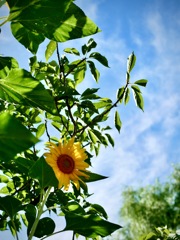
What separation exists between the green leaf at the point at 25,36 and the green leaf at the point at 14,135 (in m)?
0.59

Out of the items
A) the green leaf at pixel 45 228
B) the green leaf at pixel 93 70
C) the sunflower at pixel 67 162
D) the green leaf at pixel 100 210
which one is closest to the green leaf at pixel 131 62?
the green leaf at pixel 93 70

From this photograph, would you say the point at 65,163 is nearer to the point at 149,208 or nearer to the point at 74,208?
the point at 74,208

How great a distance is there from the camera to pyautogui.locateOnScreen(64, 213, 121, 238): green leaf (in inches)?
37.4

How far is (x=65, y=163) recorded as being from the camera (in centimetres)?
121

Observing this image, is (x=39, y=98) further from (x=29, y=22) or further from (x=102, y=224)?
(x=102, y=224)

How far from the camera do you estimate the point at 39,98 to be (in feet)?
2.68

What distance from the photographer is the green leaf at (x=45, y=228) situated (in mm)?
1203

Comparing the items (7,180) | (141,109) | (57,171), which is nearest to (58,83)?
(141,109)

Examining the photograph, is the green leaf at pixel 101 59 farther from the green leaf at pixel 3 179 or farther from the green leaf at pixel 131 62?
the green leaf at pixel 3 179

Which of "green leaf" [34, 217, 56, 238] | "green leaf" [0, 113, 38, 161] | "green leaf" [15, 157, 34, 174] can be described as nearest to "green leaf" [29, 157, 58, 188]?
"green leaf" [15, 157, 34, 174]

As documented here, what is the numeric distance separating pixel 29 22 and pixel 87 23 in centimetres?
18

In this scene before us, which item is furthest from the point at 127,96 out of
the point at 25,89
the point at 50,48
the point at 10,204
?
the point at 25,89

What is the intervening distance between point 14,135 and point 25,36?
0.64m

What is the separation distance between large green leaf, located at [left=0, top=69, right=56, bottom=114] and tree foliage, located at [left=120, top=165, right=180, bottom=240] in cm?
2869
